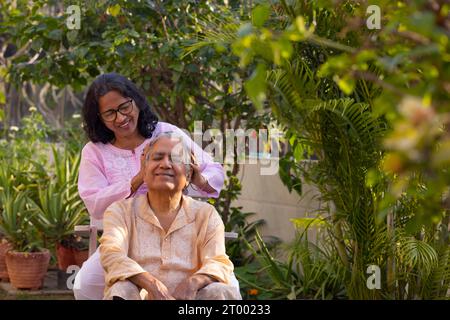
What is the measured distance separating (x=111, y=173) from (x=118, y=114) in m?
0.30

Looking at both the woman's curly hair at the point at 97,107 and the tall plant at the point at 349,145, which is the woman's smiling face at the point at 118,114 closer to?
the woman's curly hair at the point at 97,107

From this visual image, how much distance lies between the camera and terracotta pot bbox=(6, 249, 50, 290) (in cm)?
648

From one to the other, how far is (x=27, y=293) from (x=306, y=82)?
297cm

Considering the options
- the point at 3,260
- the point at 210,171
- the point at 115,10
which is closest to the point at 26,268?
the point at 3,260

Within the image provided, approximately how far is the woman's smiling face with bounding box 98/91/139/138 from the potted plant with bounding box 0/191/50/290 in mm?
2656

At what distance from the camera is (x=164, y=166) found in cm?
348

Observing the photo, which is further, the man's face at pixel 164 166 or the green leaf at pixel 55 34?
the green leaf at pixel 55 34

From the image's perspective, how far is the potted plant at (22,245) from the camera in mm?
6488

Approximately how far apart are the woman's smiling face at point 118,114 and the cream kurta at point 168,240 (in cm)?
59

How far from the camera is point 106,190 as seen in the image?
4031 mm

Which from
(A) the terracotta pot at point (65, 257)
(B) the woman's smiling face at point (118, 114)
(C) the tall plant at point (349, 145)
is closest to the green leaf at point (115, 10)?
(C) the tall plant at point (349, 145)

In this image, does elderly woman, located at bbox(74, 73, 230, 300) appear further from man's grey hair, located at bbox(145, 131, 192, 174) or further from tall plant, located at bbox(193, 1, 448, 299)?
tall plant, located at bbox(193, 1, 448, 299)

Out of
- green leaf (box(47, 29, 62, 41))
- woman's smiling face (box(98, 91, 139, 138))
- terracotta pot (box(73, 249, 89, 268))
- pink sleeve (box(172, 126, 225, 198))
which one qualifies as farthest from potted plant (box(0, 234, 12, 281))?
pink sleeve (box(172, 126, 225, 198))

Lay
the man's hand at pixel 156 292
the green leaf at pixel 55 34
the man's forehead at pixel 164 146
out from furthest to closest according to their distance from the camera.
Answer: the green leaf at pixel 55 34 → the man's forehead at pixel 164 146 → the man's hand at pixel 156 292
